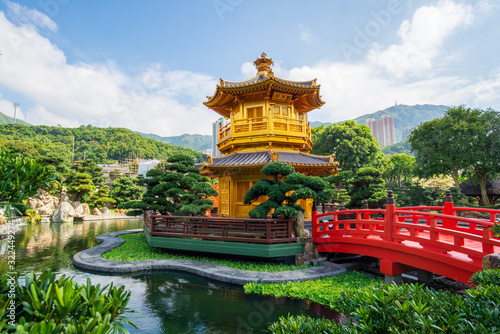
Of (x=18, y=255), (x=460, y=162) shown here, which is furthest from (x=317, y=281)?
(x=460, y=162)

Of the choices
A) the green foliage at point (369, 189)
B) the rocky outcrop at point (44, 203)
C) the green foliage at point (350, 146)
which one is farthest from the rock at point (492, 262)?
the rocky outcrop at point (44, 203)

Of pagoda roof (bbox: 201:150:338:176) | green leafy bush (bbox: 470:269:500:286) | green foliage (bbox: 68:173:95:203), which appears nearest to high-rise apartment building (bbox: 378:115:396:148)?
green foliage (bbox: 68:173:95:203)

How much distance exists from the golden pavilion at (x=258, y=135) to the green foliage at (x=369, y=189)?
1.70 meters

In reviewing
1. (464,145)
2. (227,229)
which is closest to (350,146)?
(464,145)

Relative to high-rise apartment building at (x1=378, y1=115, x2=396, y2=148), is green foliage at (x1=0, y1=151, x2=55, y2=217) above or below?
below

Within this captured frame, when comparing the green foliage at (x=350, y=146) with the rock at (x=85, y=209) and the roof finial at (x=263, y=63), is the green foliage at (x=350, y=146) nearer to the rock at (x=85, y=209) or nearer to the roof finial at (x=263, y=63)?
the roof finial at (x=263, y=63)

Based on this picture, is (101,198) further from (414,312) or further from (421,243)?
(414,312)

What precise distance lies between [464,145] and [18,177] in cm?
2926

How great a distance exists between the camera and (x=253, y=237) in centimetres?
1017

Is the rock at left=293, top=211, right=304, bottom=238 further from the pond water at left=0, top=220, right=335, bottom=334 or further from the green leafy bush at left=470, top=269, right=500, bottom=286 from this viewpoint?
the green leafy bush at left=470, top=269, right=500, bottom=286

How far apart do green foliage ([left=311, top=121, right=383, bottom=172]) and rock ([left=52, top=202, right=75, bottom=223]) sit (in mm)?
29954

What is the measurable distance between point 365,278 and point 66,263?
11.5m

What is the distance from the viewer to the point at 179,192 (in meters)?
13.1

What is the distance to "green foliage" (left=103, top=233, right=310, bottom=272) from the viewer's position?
930 cm
